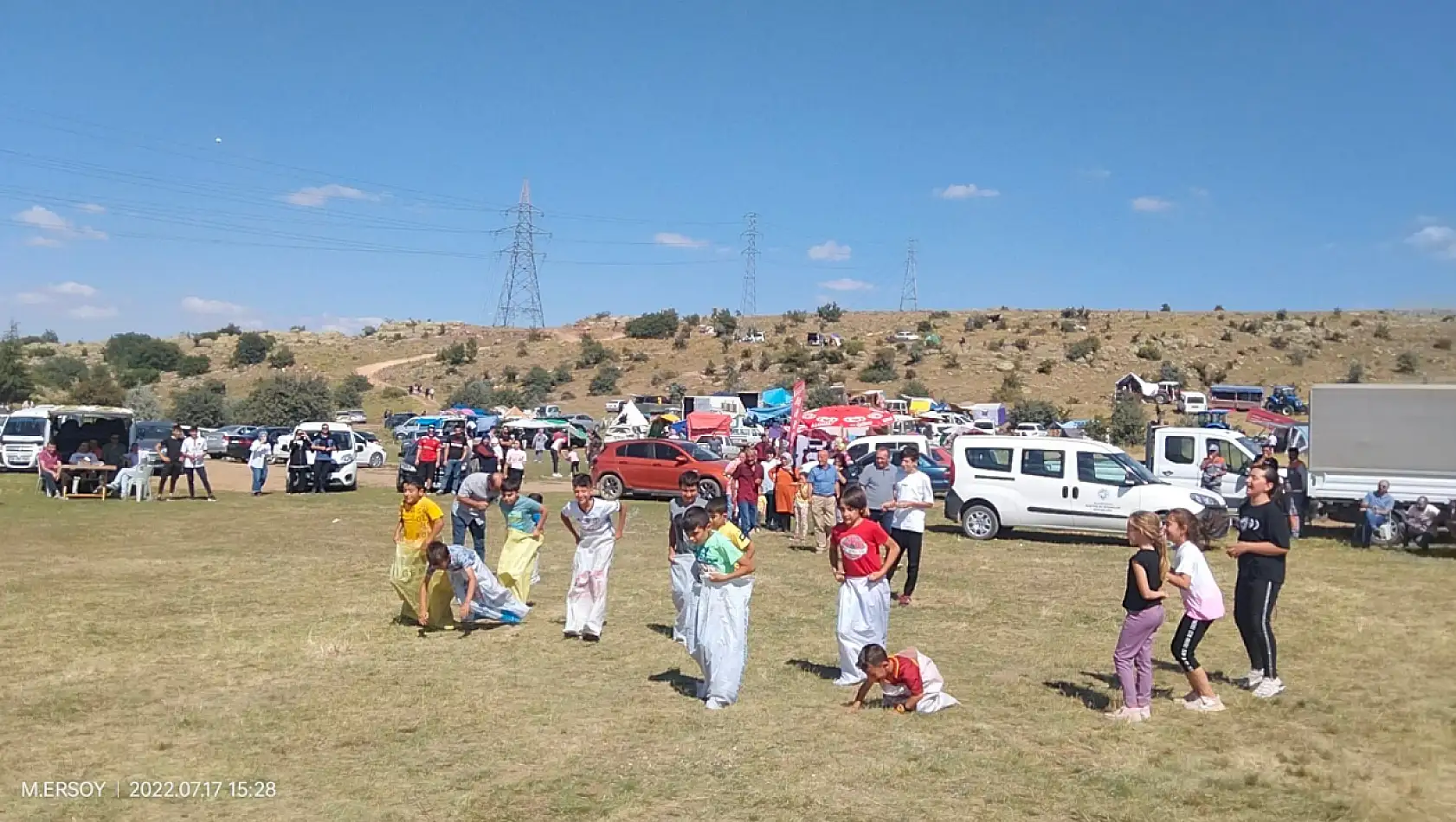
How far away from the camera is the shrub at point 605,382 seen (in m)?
73.2

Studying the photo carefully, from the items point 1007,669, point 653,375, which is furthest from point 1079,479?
point 653,375

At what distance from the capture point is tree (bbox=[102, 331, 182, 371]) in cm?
8581

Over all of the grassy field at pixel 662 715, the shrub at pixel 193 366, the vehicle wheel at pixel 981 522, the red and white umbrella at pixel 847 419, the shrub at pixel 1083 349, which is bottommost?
the grassy field at pixel 662 715

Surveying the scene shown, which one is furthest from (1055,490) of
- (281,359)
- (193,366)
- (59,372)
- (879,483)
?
(193,366)

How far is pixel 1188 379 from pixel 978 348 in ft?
48.9

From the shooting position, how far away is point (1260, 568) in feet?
26.2

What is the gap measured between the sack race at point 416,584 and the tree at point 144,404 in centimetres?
5477

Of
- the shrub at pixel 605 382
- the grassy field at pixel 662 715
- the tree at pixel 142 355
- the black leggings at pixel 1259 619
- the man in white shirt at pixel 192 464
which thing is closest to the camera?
the grassy field at pixel 662 715

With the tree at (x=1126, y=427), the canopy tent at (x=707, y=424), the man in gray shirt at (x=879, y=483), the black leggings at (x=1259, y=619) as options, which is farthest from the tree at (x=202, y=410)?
the black leggings at (x=1259, y=619)

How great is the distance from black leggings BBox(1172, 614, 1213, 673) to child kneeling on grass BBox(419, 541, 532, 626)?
5.82m

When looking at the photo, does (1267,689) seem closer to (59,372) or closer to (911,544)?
(911,544)

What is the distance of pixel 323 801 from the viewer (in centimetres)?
581

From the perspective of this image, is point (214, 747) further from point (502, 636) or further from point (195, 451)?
point (195, 451)

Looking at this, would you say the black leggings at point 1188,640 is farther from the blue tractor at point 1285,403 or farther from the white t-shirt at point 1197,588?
the blue tractor at point 1285,403
